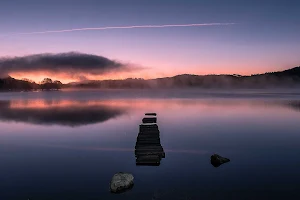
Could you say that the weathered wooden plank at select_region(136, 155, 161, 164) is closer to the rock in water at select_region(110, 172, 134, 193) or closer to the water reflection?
the rock in water at select_region(110, 172, 134, 193)

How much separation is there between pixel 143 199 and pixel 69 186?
213 inches

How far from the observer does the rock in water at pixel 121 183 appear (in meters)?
15.0

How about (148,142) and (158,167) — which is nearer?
(158,167)

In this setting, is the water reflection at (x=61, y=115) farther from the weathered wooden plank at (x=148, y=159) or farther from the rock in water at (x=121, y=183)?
the rock in water at (x=121, y=183)

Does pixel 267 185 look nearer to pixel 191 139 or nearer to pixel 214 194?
pixel 214 194

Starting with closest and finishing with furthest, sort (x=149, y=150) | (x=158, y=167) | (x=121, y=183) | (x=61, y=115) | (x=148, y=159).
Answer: (x=121, y=183) → (x=148, y=159) → (x=158, y=167) → (x=149, y=150) → (x=61, y=115)

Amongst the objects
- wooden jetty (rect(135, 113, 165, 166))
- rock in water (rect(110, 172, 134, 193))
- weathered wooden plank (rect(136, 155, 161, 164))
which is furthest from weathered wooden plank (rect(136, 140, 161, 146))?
rock in water (rect(110, 172, 134, 193))

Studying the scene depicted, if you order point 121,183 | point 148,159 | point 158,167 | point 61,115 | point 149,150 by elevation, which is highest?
point 149,150

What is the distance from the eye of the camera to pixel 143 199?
1422 centimetres

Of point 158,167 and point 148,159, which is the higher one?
point 148,159

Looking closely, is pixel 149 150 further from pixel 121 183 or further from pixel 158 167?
→ pixel 121 183

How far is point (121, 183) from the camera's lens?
15.1m

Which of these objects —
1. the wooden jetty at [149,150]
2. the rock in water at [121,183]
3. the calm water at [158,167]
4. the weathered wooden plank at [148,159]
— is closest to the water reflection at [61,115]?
the calm water at [158,167]

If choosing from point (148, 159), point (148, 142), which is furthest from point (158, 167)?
point (148, 142)
